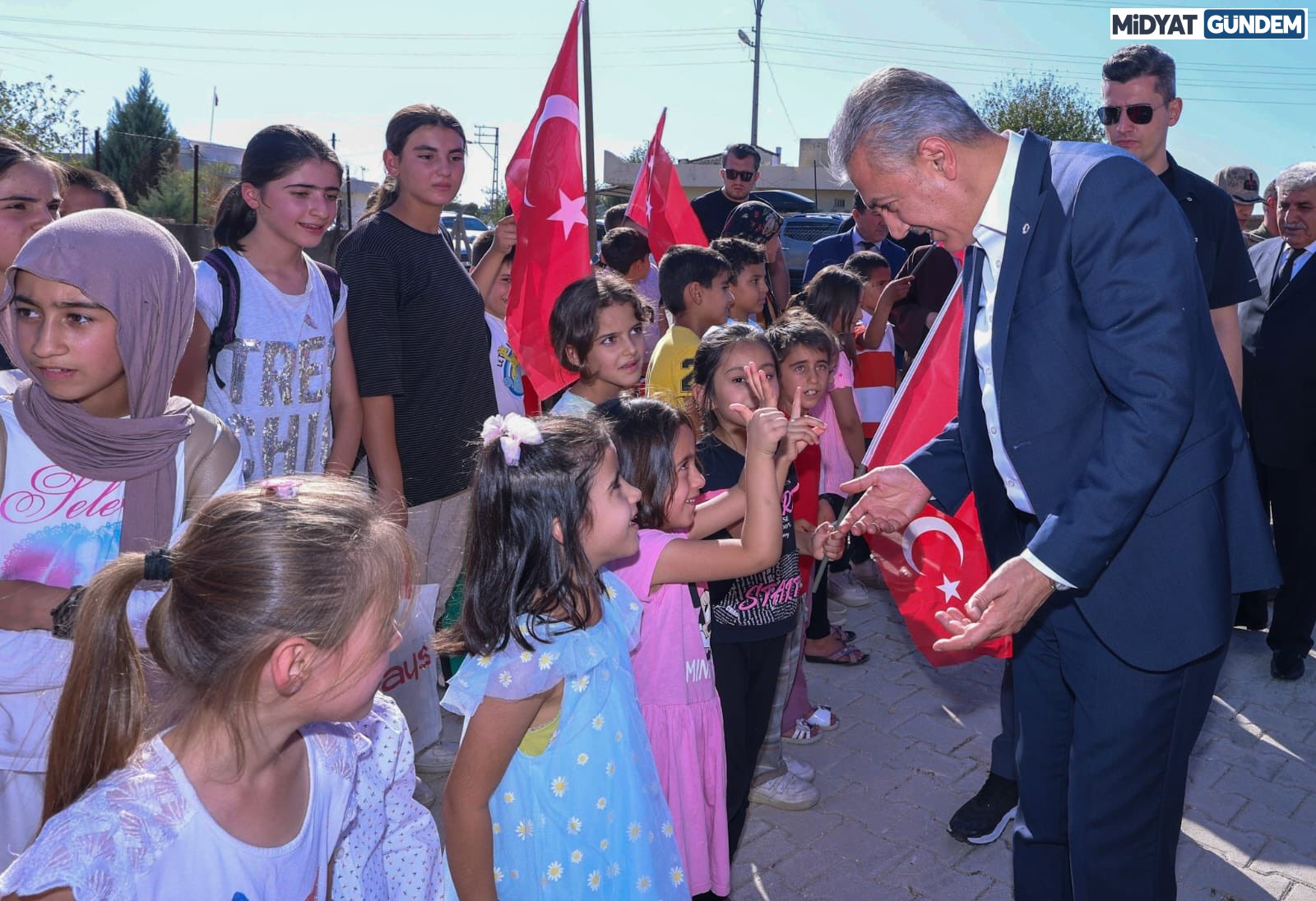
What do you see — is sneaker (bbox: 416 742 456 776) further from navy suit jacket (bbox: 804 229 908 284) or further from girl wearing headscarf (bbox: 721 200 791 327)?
navy suit jacket (bbox: 804 229 908 284)

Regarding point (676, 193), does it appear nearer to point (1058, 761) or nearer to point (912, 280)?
point (912, 280)

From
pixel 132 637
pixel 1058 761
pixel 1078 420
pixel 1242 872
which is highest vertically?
pixel 1078 420

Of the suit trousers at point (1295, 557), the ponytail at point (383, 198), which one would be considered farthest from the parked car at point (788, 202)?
the ponytail at point (383, 198)

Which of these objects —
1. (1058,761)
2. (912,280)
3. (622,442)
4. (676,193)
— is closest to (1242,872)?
(1058,761)

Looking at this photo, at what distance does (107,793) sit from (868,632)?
4.64m

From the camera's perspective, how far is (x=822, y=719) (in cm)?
445

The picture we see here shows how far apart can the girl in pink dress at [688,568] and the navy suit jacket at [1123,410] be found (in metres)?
0.61

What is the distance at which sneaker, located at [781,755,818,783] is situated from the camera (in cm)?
395

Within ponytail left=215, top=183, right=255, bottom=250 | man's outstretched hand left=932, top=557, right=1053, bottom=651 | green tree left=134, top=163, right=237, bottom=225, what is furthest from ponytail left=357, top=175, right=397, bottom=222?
green tree left=134, top=163, right=237, bottom=225

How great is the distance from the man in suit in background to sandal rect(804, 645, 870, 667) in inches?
78.9

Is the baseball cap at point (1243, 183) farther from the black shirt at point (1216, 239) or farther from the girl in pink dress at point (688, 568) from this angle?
the girl in pink dress at point (688, 568)

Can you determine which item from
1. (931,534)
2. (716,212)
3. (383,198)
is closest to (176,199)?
(716,212)

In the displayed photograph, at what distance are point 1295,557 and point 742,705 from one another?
350 cm

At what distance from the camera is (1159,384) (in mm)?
2131
